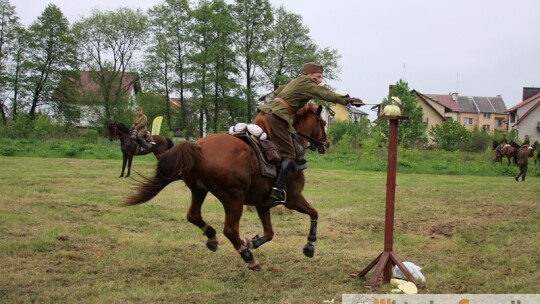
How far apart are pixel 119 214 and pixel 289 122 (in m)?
5.14

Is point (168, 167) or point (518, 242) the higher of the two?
point (168, 167)

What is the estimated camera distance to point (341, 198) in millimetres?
14742

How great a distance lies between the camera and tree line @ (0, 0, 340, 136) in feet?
159

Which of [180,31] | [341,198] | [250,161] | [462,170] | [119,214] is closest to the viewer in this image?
[250,161]

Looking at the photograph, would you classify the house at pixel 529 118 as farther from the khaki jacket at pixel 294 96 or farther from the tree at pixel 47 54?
the khaki jacket at pixel 294 96

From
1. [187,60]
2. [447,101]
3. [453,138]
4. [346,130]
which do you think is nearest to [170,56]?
[187,60]

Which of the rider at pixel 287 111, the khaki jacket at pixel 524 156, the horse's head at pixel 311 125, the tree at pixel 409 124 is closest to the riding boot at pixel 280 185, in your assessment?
the rider at pixel 287 111

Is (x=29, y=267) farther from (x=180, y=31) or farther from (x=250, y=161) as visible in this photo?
(x=180, y=31)

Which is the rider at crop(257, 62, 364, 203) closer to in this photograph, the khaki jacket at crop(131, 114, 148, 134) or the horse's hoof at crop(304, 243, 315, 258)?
the horse's hoof at crop(304, 243, 315, 258)

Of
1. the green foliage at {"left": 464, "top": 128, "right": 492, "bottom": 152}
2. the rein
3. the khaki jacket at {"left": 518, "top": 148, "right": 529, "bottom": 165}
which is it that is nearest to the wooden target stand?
the rein

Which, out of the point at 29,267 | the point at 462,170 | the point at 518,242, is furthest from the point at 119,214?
the point at 462,170

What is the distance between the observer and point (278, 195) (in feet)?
22.4

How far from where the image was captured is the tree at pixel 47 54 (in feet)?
161

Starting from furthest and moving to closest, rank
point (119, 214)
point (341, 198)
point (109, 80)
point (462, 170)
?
1. point (109, 80)
2. point (462, 170)
3. point (341, 198)
4. point (119, 214)
